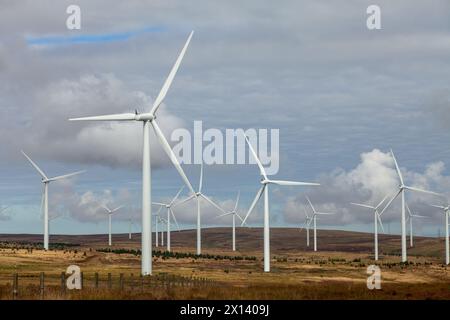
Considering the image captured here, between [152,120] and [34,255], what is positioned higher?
[152,120]

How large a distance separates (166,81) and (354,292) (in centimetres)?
2803

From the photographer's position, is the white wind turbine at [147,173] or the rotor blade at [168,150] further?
the white wind turbine at [147,173]

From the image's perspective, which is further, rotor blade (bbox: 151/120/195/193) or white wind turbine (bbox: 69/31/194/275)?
white wind turbine (bbox: 69/31/194/275)

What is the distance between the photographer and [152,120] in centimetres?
6781
